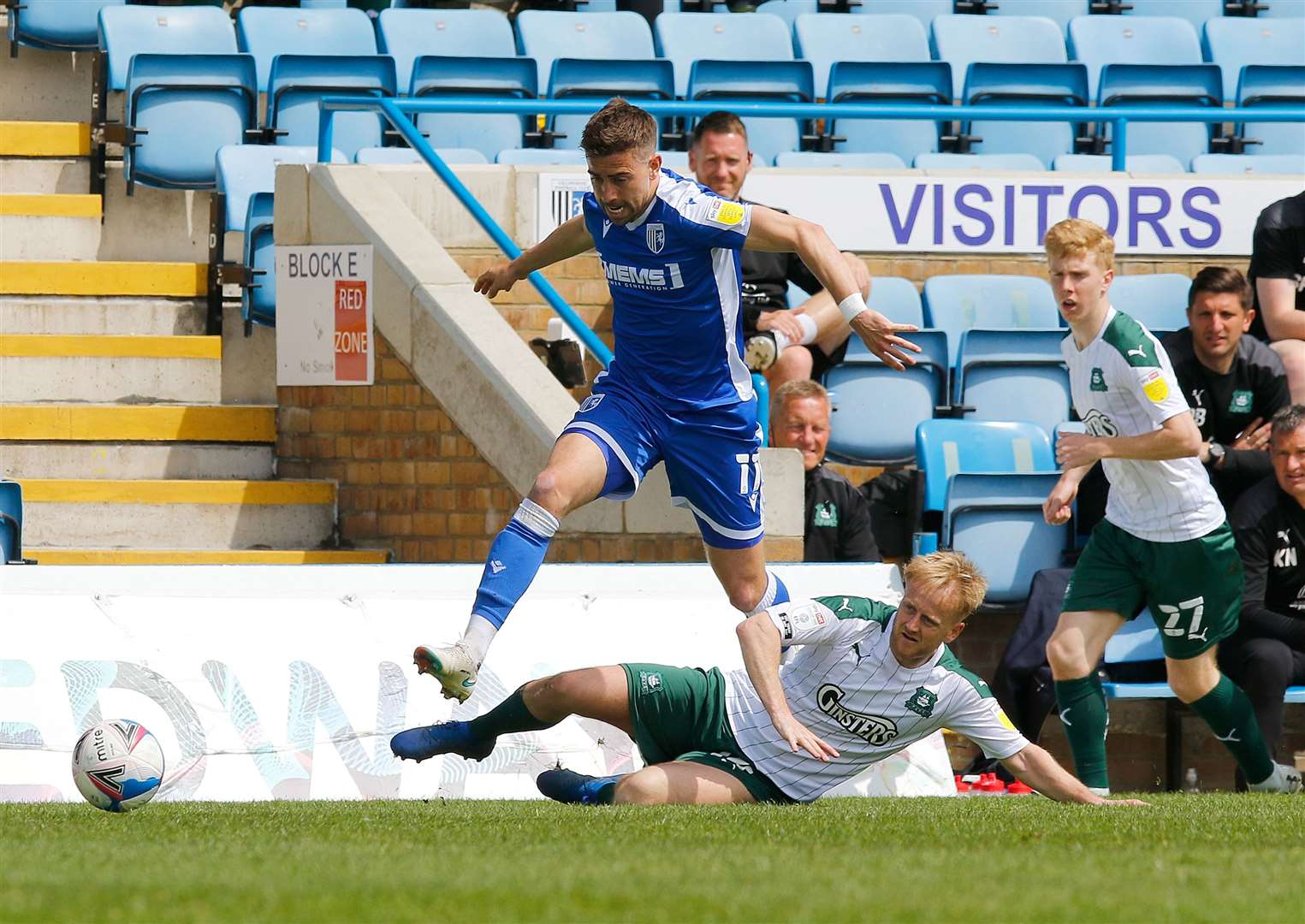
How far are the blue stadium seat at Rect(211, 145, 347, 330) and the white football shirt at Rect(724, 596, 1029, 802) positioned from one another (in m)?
5.19

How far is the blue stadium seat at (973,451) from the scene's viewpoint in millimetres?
9781

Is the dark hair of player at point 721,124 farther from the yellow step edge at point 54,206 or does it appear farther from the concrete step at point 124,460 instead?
the yellow step edge at point 54,206

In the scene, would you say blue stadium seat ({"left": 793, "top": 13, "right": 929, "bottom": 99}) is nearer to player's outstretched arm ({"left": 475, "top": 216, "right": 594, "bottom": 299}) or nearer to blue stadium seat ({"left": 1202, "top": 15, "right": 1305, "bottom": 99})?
blue stadium seat ({"left": 1202, "top": 15, "right": 1305, "bottom": 99})

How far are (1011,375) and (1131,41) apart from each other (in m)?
5.82

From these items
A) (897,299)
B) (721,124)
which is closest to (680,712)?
(721,124)

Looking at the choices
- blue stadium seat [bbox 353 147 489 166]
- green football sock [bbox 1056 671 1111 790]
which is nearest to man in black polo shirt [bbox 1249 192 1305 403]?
green football sock [bbox 1056 671 1111 790]

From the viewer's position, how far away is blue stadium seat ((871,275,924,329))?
36.5ft

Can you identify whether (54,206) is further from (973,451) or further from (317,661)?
(973,451)

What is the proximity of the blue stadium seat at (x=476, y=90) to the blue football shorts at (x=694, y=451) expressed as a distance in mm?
6656

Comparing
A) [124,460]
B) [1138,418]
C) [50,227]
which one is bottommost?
[124,460]

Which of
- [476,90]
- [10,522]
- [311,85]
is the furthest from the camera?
[476,90]

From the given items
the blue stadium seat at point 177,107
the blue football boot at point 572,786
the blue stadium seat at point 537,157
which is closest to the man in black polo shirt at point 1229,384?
the blue football boot at point 572,786

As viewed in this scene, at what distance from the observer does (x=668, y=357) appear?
667 cm

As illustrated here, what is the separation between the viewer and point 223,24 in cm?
1367
